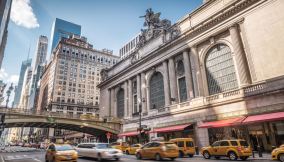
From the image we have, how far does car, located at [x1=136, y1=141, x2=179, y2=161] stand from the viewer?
16.4m

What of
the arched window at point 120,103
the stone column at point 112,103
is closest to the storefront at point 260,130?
the arched window at point 120,103

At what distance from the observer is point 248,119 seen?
21.7m

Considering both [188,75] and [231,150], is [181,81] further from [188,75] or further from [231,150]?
[231,150]

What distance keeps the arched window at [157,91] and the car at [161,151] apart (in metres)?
21.7

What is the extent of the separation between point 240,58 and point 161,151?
17736mm

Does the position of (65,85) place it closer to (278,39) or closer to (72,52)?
(72,52)

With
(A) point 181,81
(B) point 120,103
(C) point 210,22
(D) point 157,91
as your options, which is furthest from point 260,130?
(B) point 120,103

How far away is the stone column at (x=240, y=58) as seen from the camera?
85.3ft

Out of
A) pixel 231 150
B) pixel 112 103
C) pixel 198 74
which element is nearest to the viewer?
pixel 231 150

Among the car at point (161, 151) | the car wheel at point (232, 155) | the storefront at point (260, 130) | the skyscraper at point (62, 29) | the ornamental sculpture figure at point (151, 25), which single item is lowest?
the car wheel at point (232, 155)

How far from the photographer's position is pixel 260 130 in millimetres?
22266

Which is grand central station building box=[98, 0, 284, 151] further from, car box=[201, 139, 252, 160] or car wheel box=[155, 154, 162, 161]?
car wheel box=[155, 154, 162, 161]

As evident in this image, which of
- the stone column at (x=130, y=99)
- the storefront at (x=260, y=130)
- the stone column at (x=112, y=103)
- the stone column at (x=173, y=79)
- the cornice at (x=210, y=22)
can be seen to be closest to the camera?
the storefront at (x=260, y=130)

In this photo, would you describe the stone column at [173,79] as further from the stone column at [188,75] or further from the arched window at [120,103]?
the arched window at [120,103]
